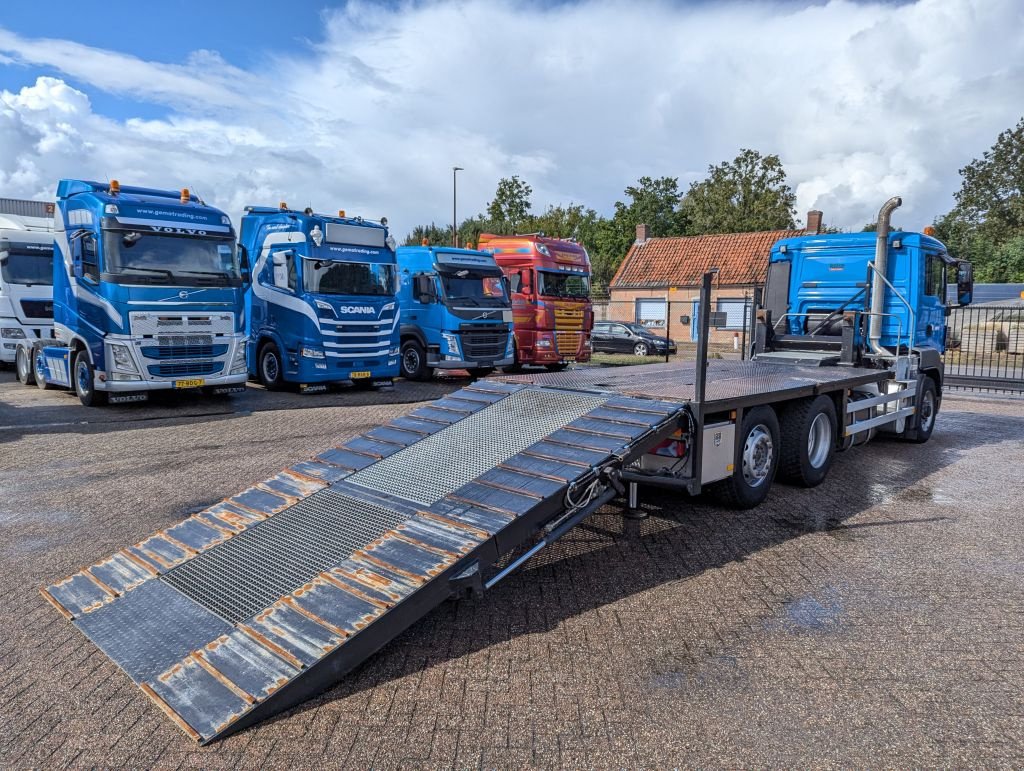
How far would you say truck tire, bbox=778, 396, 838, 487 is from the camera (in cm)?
675

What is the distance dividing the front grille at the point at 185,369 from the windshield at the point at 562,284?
847 cm

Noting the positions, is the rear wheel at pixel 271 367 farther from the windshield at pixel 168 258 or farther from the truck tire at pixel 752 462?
the truck tire at pixel 752 462

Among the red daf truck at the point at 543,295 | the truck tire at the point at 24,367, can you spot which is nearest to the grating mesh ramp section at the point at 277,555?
the red daf truck at the point at 543,295

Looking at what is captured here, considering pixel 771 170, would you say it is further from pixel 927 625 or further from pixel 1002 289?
pixel 927 625

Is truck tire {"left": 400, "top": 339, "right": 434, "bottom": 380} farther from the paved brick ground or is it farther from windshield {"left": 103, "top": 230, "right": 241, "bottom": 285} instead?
the paved brick ground

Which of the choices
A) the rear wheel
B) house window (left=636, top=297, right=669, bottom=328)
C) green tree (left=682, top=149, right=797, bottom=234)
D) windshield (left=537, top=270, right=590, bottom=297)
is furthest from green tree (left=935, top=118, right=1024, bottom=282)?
the rear wheel

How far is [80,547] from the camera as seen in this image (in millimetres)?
5273

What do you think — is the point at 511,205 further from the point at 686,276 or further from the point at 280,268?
the point at 280,268

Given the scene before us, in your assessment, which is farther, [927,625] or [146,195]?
[146,195]

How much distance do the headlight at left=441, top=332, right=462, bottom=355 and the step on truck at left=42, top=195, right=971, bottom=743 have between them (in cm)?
820

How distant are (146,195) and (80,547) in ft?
27.9

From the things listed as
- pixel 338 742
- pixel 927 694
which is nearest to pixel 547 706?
pixel 338 742

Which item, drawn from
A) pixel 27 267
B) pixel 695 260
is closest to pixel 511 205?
pixel 695 260

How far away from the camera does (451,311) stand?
15805 millimetres
